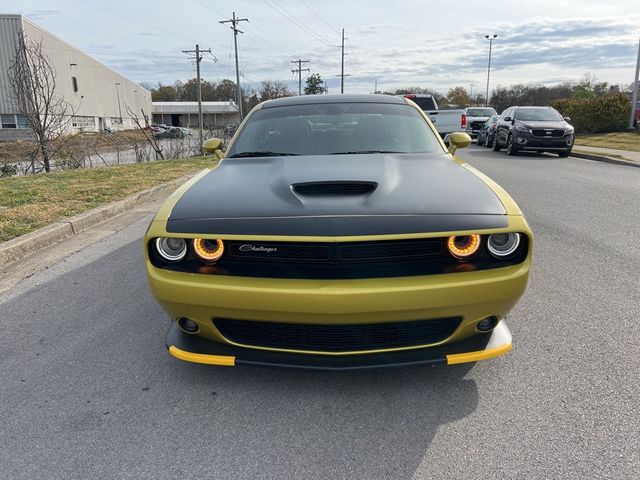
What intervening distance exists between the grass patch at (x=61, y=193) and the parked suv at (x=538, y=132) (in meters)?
10.8

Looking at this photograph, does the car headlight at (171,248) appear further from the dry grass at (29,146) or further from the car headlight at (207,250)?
the dry grass at (29,146)

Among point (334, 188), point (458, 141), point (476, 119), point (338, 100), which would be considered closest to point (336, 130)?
point (338, 100)

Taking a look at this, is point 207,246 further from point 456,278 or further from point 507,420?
point 507,420

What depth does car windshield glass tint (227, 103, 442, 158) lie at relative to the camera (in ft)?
12.2

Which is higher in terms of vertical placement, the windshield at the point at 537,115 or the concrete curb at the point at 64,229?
the windshield at the point at 537,115

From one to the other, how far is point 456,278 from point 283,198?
94 centimetres

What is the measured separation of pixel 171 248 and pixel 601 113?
3176 cm

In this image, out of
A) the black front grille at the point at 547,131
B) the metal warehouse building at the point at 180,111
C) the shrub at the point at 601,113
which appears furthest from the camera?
the metal warehouse building at the point at 180,111

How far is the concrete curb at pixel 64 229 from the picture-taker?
197 inches

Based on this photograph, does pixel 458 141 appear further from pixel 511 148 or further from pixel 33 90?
pixel 511 148

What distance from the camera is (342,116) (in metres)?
4.03

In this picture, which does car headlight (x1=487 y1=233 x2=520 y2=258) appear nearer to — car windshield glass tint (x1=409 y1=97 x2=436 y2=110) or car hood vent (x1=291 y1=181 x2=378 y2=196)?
car hood vent (x1=291 y1=181 x2=378 y2=196)

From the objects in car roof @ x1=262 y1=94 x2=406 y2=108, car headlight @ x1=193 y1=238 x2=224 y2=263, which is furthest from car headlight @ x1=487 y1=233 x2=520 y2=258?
car roof @ x1=262 y1=94 x2=406 y2=108

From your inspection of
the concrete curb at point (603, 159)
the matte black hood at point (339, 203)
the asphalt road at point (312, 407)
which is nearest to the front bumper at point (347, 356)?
the asphalt road at point (312, 407)
